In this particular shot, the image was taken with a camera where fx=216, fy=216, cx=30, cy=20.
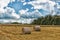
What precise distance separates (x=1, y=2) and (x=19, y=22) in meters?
1.70

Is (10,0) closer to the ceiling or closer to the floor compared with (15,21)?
closer to the ceiling

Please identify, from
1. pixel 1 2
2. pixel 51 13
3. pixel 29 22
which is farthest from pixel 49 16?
pixel 1 2

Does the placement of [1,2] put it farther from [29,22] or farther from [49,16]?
[49,16]

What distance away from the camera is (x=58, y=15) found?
45.2ft

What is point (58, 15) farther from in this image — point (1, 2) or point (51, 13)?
point (1, 2)

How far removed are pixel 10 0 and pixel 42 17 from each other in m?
2.27

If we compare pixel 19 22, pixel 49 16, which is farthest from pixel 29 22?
pixel 49 16

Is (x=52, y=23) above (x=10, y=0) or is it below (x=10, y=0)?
below

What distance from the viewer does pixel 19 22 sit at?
512 inches

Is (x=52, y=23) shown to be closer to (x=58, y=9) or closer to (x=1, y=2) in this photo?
(x=58, y=9)

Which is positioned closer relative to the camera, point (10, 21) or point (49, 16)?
point (10, 21)

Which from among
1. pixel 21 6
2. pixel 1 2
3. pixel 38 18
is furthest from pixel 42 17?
pixel 1 2

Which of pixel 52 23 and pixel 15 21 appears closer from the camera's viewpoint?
pixel 15 21

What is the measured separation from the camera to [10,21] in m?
12.9
